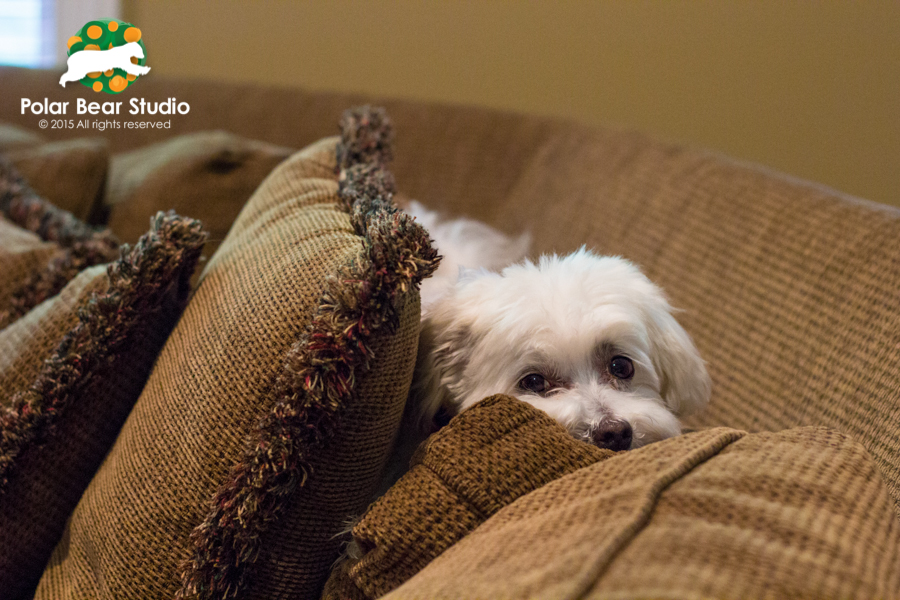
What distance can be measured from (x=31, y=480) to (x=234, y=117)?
1322 millimetres

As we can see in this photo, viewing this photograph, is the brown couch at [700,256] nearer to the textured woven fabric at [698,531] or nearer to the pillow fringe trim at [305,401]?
the textured woven fabric at [698,531]

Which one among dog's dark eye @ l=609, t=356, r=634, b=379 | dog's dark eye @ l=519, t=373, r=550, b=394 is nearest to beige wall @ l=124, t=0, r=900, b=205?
dog's dark eye @ l=609, t=356, r=634, b=379

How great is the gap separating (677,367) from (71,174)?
1.33 m

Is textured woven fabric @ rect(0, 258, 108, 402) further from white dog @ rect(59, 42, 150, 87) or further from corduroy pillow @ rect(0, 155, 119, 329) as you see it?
white dog @ rect(59, 42, 150, 87)

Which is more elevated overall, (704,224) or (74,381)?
(704,224)

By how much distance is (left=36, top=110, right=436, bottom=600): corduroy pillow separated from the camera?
2.45ft

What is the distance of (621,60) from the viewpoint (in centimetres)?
199

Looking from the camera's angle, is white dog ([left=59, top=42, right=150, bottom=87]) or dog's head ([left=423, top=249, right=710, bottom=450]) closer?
dog's head ([left=423, top=249, right=710, bottom=450])

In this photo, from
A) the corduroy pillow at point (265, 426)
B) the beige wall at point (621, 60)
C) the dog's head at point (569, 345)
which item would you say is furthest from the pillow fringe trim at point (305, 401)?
the beige wall at point (621, 60)

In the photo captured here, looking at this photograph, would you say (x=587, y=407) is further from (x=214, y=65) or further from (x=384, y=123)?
(x=214, y=65)

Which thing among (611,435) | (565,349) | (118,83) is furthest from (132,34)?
(611,435)

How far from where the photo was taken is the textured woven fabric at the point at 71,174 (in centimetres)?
155

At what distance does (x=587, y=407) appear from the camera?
0.90 meters

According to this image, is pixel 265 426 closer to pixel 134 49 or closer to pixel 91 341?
pixel 91 341
